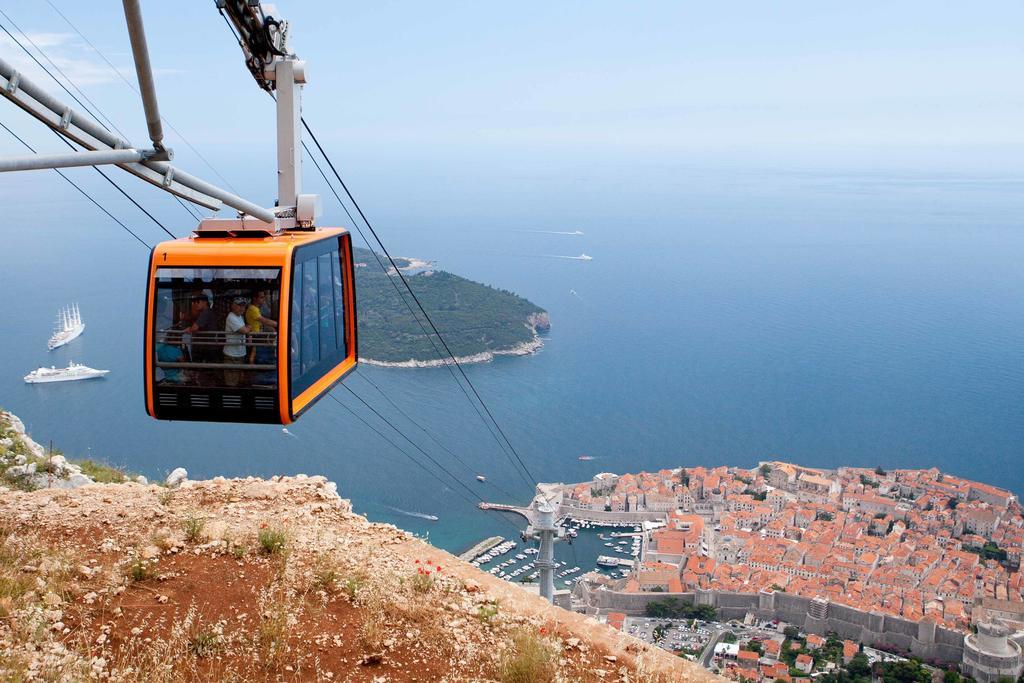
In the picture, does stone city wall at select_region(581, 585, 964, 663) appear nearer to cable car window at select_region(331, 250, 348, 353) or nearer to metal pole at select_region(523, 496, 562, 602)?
metal pole at select_region(523, 496, 562, 602)

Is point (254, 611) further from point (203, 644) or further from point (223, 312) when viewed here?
point (223, 312)

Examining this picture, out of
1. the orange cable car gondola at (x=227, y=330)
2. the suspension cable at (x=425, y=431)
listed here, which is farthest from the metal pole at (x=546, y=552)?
the suspension cable at (x=425, y=431)

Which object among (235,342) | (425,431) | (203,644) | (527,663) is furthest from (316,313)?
(425,431)

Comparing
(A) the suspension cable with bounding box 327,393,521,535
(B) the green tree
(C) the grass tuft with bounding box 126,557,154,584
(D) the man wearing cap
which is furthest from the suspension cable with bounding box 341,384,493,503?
(C) the grass tuft with bounding box 126,557,154,584

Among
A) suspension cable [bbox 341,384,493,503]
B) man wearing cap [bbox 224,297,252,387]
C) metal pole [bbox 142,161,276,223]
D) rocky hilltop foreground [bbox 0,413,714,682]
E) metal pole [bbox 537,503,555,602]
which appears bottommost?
suspension cable [bbox 341,384,493,503]

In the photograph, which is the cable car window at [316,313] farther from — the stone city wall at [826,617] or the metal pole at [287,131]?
the stone city wall at [826,617]

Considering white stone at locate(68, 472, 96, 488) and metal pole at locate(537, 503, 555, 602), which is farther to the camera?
metal pole at locate(537, 503, 555, 602)

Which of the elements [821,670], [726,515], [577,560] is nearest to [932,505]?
[726,515]

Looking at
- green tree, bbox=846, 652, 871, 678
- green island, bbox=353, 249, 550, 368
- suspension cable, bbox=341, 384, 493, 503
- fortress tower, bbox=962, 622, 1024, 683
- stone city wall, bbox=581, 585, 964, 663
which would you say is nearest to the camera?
green tree, bbox=846, 652, 871, 678
